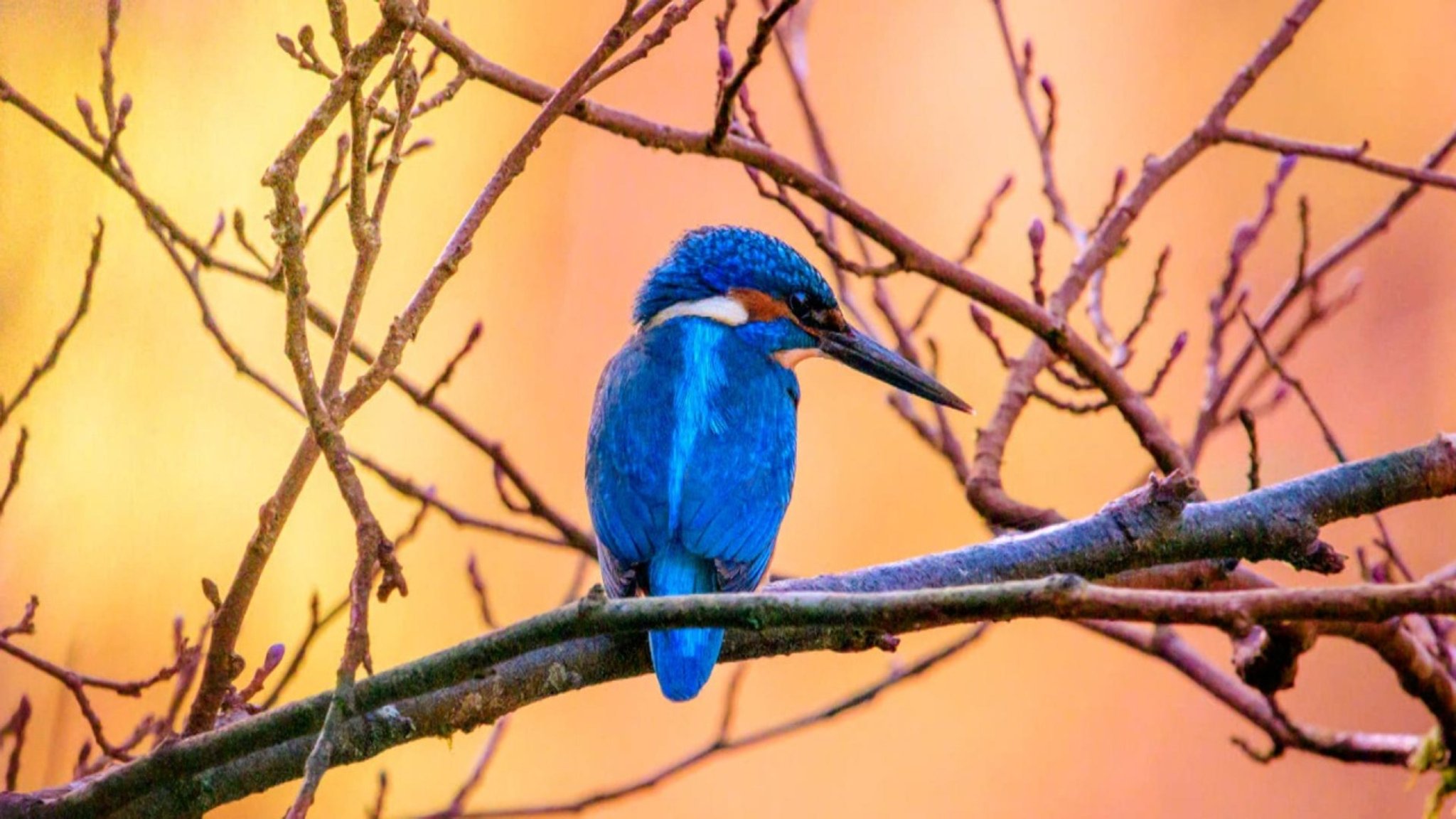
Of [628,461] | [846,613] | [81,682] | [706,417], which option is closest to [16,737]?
[81,682]

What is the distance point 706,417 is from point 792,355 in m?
0.33

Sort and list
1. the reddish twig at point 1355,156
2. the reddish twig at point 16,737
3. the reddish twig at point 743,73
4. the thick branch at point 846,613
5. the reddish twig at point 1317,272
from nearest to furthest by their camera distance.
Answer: the thick branch at point 846,613, the reddish twig at point 743,73, the reddish twig at point 16,737, the reddish twig at point 1355,156, the reddish twig at point 1317,272

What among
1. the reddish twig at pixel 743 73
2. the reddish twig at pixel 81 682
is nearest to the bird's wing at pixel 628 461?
the reddish twig at pixel 743 73

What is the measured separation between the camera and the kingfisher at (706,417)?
164 cm

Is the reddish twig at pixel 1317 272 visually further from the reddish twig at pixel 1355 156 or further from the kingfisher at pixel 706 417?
the kingfisher at pixel 706 417

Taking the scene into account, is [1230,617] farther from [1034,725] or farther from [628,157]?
[628,157]

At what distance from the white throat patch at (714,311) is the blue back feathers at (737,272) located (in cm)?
1

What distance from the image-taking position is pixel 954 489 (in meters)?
3.32

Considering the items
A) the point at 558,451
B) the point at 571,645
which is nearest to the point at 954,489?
the point at 558,451

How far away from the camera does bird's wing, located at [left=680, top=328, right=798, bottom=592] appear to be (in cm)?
166

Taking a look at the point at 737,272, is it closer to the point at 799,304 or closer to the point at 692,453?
the point at 799,304

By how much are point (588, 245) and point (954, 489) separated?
3.54ft

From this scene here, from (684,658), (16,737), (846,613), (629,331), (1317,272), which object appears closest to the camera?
(846,613)

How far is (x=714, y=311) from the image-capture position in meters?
2.08
